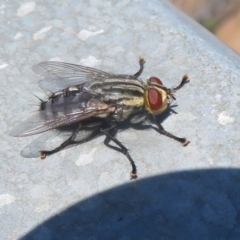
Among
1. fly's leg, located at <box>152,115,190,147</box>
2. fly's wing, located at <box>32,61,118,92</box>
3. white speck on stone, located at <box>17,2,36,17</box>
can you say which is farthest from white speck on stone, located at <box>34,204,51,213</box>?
white speck on stone, located at <box>17,2,36,17</box>

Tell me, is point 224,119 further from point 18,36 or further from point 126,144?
point 18,36

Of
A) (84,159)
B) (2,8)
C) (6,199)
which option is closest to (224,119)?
(84,159)

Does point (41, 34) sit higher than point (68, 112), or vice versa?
point (41, 34)

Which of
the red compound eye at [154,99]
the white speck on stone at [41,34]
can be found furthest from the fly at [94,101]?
the white speck on stone at [41,34]

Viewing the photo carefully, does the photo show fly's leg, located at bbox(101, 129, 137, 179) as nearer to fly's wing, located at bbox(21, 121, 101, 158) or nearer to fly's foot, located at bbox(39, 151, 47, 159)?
fly's wing, located at bbox(21, 121, 101, 158)

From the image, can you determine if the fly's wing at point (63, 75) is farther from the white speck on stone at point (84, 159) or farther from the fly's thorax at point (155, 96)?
the white speck on stone at point (84, 159)

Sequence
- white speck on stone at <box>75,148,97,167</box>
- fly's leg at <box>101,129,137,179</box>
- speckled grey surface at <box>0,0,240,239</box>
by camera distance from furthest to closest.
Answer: white speck on stone at <box>75,148,97,167</box> → fly's leg at <box>101,129,137,179</box> → speckled grey surface at <box>0,0,240,239</box>

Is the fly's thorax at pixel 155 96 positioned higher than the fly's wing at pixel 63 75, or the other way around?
the fly's thorax at pixel 155 96

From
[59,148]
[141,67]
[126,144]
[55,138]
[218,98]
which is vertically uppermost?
[218,98]
